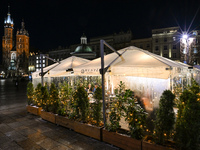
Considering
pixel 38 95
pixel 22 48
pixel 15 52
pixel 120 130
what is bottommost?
pixel 120 130

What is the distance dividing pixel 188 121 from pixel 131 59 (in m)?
2.52

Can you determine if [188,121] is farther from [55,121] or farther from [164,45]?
[164,45]

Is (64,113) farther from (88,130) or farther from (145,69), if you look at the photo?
(145,69)

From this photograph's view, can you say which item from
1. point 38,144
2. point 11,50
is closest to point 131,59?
point 38,144

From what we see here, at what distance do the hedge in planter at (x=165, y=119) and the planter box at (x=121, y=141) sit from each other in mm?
571

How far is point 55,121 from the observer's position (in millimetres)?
6457

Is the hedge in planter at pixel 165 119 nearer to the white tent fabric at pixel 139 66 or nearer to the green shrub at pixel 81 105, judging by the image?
the white tent fabric at pixel 139 66

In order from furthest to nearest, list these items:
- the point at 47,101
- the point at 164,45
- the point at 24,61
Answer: the point at 24,61 < the point at 164,45 < the point at 47,101

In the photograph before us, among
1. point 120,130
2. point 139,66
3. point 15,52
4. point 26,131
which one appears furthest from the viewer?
point 15,52

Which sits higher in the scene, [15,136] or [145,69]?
[145,69]

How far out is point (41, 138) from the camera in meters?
5.22

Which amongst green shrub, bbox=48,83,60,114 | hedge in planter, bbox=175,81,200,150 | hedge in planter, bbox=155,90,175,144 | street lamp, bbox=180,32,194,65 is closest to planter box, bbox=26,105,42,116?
green shrub, bbox=48,83,60,114

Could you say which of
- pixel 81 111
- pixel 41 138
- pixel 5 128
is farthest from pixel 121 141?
pixel 5 128

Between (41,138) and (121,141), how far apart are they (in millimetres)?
2823
